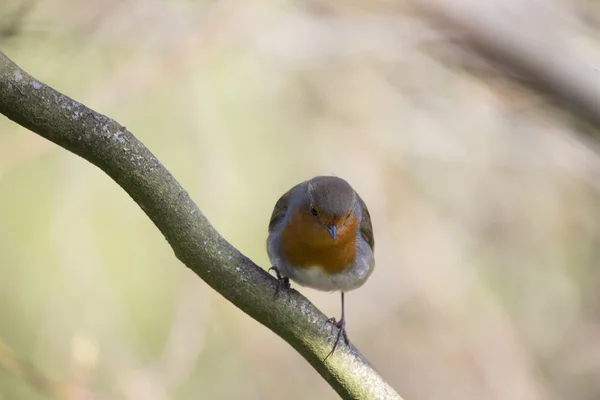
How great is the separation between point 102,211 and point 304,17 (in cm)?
229

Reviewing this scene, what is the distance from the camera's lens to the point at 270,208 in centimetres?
616

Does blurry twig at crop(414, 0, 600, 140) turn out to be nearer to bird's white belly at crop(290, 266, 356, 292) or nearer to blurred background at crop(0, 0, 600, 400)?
bird's white belly at crop(290, 266, 356, 292)

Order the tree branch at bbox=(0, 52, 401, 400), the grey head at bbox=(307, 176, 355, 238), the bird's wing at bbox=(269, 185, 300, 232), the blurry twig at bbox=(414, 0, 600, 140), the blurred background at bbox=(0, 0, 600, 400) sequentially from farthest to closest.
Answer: the blurred background at bbox=(0, 0, 600, 400), the bird's wing at bbox=(269, 185, 300, 232), the grey head at bbox=(307, 176, 355, 238), the tree branch at bbox=(0, 52, 401, 400), the blurry twig at bbox=(414, 0, 600, 140)

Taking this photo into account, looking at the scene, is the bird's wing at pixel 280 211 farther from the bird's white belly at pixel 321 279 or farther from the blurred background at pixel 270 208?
the blurred background at pixel 270 208

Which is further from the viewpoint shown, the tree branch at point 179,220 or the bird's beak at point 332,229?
the bird's beak at point 332,229

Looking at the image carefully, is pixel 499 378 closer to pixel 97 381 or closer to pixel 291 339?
pixel 97 381

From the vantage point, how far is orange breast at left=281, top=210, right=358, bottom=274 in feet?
10.7

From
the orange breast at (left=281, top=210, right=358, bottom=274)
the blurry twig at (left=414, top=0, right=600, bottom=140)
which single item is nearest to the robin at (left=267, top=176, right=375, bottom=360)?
the orange breast at (left=281, top=210, right=358, bottom=274)

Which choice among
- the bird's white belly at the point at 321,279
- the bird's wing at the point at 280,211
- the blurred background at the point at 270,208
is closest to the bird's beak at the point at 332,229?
the bird's white belly at the point at 321,279

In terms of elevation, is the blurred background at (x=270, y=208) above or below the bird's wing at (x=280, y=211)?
above

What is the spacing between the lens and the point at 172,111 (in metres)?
5.59

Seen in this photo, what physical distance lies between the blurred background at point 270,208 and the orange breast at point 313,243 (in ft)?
6.19

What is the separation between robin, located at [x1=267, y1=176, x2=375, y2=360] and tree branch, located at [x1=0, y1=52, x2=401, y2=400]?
74 centimetres

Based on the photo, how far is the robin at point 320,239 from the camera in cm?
326
